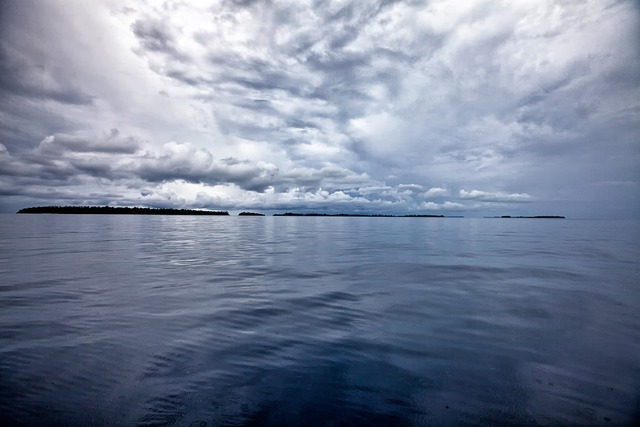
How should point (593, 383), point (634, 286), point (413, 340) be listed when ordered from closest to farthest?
1. point (593, 383)
2. point (413, 340)
3. point (634, 286)

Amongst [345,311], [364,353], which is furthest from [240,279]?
[364,353]

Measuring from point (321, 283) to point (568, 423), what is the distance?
514 inches

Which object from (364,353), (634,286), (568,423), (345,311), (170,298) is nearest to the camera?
(568,423)

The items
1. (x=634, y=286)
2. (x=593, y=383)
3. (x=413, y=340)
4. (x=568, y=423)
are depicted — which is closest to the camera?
(x=568, y=423)

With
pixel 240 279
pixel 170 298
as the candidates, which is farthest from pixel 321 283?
pixel 170 298

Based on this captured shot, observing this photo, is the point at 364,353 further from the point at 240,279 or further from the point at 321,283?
A: the point at 240,279

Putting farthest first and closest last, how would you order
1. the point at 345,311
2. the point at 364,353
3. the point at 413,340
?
the point at 345,311 < the point at 413,340 < the point at 364,353

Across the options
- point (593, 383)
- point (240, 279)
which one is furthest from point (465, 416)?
point (240, 279)

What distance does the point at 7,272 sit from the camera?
2020 cm

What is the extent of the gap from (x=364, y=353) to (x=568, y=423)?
174 inches

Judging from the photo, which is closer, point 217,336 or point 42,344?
point 42,344

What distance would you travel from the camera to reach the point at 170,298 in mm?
14352

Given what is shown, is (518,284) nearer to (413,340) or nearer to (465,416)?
(413,340)

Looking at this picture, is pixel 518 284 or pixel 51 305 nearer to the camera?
pixel 51 305
